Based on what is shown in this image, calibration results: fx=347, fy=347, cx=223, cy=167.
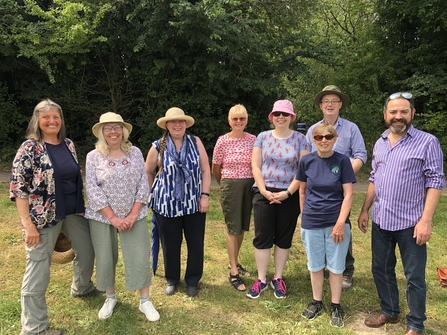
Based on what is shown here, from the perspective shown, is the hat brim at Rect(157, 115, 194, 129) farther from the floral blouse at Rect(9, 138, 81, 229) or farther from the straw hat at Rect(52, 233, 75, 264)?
the straw hat at Rect(52, 233, 75, 264)

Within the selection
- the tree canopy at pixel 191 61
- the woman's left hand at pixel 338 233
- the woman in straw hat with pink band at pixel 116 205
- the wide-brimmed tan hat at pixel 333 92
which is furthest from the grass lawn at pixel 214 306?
the tree canopy at pixel 191 61

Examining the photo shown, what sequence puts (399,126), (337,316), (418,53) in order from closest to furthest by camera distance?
(399,126)
(337,316)
(418,53)

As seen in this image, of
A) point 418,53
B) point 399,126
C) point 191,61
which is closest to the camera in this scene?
point 399,126

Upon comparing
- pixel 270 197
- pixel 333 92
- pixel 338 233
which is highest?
pixel 333 92

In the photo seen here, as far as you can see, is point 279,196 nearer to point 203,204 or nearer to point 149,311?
point 203,204

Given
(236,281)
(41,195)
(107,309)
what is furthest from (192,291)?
(41,195)

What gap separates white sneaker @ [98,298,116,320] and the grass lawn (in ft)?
0.16

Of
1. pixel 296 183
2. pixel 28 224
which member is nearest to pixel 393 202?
pixel 296 183

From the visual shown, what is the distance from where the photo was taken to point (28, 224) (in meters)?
2.58

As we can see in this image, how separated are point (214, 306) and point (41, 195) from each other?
6.08ft

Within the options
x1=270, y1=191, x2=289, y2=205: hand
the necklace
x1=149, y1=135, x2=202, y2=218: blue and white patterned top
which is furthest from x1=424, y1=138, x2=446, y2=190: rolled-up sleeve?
the necklace

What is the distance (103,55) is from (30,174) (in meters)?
8.23

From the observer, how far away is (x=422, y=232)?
8.41 feet

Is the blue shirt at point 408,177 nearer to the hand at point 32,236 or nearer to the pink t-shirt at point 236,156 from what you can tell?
the pink t-shirt at point 236,156
